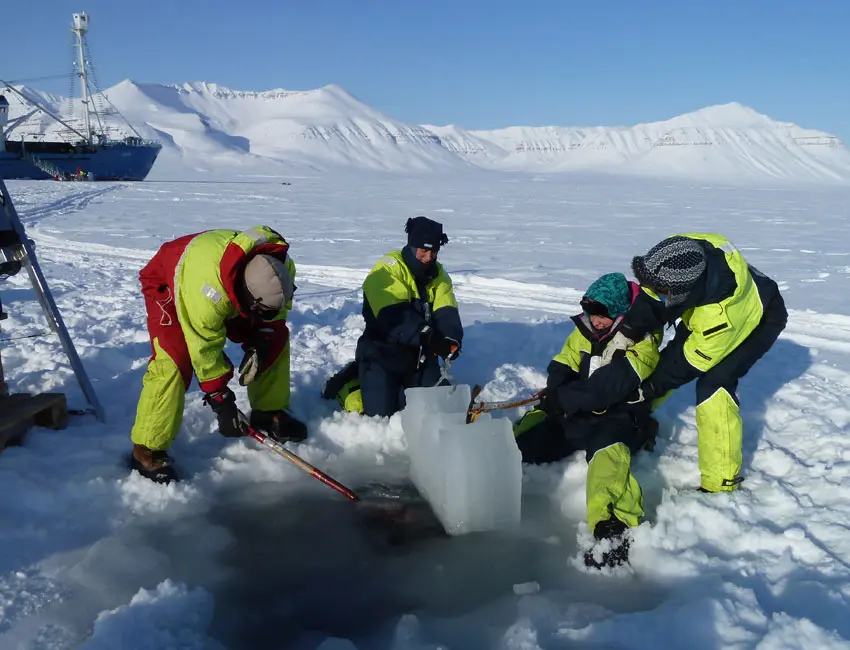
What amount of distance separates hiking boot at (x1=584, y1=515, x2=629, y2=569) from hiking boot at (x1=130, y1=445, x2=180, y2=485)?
1888 mm

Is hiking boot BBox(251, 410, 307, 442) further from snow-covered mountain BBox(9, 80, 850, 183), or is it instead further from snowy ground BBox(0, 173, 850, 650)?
snow-covered mountain BBox(9, 80, 850, 183)

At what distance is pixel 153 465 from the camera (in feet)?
10.5

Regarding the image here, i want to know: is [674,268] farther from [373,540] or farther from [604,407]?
[373,540]

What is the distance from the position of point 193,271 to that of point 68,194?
80.8 feet

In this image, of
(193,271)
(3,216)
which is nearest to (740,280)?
(193,271)

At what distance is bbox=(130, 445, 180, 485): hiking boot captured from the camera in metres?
3.15

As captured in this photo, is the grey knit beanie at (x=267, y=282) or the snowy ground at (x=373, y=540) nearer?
the snowy ground at (x=373, y=540)

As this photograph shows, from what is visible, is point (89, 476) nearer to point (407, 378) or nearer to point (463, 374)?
point (407, 378)

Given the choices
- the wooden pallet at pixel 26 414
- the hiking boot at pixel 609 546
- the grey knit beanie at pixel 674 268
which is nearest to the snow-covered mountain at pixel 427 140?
the wooden pallet at pixel 26 414

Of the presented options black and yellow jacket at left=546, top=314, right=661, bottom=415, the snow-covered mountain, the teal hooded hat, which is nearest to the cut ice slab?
black and yellow jacket at left=546, top=314, right=661, bottom=415

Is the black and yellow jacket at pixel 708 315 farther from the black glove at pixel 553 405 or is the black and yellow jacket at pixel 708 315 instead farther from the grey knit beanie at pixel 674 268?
the black glove at pixel 553 405

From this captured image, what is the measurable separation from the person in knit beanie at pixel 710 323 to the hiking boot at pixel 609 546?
664mm

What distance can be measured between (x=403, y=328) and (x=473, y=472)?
138 centimetres

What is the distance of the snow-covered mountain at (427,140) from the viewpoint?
101250mm
